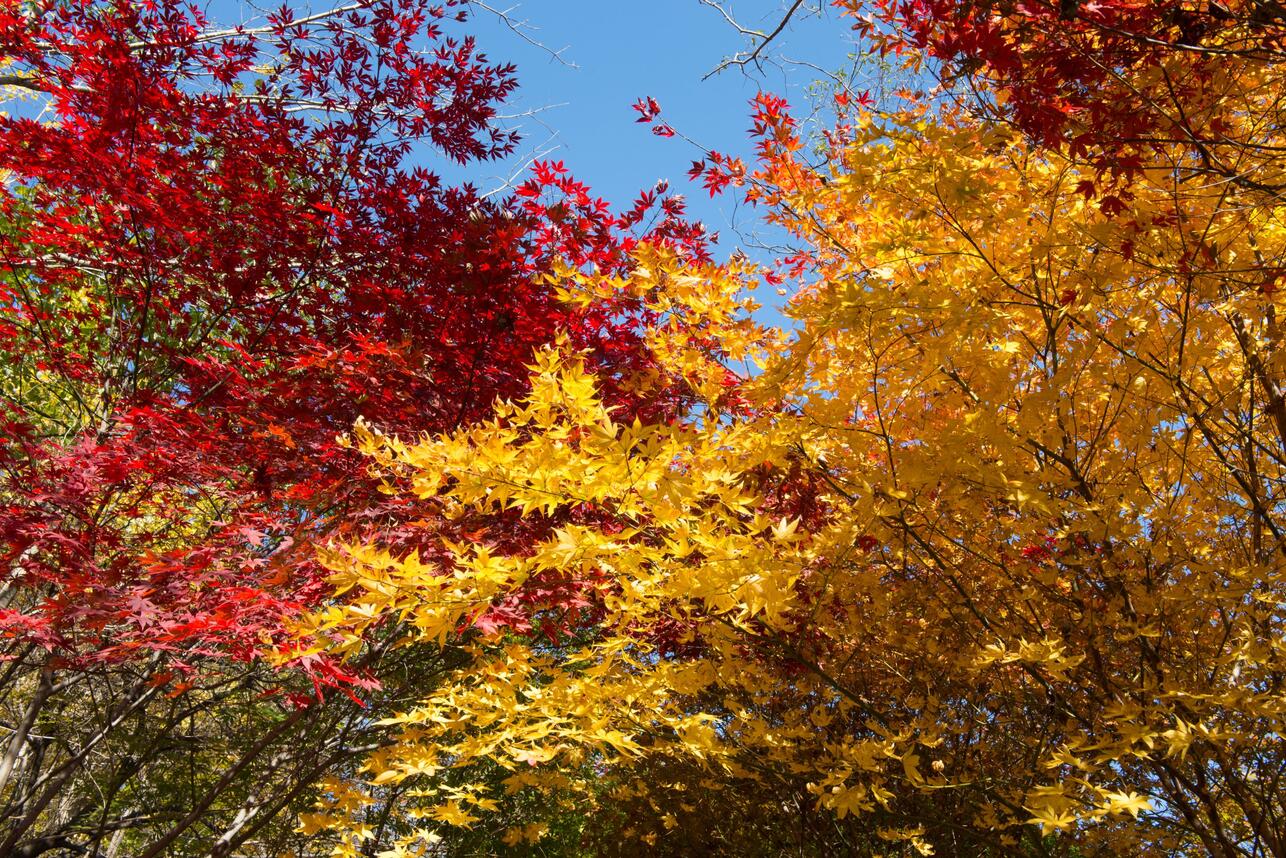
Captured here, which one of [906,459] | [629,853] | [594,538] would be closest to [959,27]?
[906,459]

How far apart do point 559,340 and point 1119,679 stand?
10.6 feet

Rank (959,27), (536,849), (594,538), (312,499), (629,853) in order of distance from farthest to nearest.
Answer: (536,849)
(629,853)
(312,499)
(959,27)
(594,538)

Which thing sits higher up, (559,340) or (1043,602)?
(559,340)

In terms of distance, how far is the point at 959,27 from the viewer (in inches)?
73.9

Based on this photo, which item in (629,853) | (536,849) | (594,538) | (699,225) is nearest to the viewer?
(594,538)

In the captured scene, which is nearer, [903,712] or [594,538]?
[594,538]

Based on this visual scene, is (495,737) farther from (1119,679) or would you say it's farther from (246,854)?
(246,854)

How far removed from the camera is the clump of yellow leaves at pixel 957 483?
1.82m

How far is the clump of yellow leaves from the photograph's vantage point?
1.82 m

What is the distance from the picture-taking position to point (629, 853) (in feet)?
21.0

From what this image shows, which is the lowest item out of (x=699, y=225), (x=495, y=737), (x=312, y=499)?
(x=495, y=737)

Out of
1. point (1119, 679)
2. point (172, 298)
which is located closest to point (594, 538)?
point (1119, 679)

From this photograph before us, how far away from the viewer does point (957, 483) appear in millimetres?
2549

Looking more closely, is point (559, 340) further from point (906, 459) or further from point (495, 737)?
point (495, 737)
